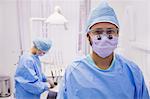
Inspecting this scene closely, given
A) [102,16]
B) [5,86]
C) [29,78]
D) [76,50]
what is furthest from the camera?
[5,86]

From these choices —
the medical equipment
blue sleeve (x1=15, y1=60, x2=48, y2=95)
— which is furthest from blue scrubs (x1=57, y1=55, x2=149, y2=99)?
the medical equipment

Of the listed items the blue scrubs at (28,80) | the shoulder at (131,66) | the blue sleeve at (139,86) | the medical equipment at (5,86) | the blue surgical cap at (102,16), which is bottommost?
the medical equipment at (5,86)

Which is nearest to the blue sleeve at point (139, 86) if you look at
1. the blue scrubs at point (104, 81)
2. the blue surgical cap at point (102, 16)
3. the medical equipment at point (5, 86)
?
the blue scrubs at point (104, 81)

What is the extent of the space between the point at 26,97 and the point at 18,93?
0.08 m

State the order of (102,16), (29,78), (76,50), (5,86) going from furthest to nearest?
(5,86), (76,50), (29,78), (102,16)

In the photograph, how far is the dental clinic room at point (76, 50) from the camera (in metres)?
1.09

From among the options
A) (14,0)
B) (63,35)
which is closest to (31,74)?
(63,35)

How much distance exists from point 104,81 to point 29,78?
1105 mm

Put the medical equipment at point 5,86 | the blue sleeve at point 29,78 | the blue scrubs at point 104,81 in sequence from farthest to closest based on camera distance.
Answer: the medical equipment at point 5,86, the blue sleeve at point 29,78, the blue scrubs at point 104,81

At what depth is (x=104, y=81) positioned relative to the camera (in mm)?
1090

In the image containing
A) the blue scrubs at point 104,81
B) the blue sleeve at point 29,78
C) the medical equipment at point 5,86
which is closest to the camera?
the blue scrubs at point 104,81

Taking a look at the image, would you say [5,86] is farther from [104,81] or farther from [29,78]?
[104,81]

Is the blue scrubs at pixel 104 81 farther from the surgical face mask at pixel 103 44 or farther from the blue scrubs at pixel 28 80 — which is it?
the blue scrubs at pixel 28 80

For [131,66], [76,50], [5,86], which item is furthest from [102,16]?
[5,86]
